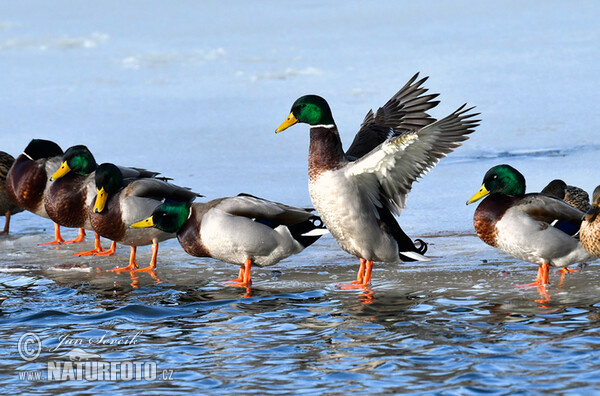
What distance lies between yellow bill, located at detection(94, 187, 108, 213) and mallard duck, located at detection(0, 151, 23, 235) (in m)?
1.75

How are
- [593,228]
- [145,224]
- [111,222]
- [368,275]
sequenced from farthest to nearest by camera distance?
[111,222] → [145,224] → [368,275] → [593,228]

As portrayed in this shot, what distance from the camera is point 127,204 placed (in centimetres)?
710

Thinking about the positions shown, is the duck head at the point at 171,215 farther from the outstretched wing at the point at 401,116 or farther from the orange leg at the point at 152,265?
the outstretched wing at the point at 401,116

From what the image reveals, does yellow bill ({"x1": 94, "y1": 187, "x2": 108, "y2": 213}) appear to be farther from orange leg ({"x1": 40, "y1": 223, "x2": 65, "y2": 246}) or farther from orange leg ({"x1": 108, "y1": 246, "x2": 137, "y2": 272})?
orange leg ({"x1": 40, "y1": 223, "x2": 65, "y2": 246})

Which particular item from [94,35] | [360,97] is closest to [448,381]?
[360,97]

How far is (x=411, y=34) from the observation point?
44.6 ft

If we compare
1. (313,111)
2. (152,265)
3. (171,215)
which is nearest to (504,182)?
(313,111)

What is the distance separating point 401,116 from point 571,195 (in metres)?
1.39

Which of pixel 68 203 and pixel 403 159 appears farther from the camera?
pixel 68 203

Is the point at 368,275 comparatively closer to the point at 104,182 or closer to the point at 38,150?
the point at 104,182

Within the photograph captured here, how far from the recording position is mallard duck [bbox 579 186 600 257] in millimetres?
5410

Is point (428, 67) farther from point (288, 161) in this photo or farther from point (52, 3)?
point (52, 3)

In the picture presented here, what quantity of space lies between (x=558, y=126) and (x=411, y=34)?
12.7 ft

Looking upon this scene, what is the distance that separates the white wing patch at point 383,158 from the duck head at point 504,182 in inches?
23.5
